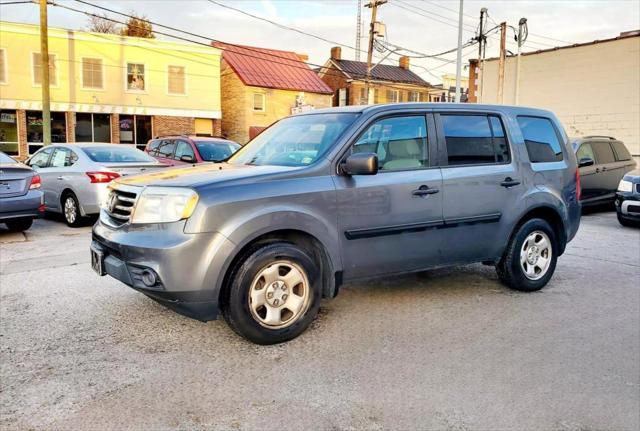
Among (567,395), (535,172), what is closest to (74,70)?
(535,172)

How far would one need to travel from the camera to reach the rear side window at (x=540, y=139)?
568cm

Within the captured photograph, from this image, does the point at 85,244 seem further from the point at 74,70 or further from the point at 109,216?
the point at 74,70

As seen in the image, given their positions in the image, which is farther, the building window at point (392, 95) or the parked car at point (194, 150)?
the building window at point (392, 95)

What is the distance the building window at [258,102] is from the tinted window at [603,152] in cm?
2652

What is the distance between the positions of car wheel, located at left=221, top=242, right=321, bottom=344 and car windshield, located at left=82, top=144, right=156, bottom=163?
6.88m

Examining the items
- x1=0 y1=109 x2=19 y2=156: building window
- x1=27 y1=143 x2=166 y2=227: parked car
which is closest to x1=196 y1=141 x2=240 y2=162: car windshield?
x1=27 y1=143 x2=166 y2=227: parked car

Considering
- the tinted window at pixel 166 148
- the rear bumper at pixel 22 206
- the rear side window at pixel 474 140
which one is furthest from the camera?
the tinted window at pixel 166 148

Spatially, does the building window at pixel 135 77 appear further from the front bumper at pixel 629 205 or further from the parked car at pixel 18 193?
the front bumper at pixel 629 205

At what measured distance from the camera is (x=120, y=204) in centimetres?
432

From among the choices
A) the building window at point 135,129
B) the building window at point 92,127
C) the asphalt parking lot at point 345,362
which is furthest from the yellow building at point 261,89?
the asphalt parking lot at point 345,362

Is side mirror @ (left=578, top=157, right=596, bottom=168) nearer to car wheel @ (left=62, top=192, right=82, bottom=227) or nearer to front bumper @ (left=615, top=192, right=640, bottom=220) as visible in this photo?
front bumper @ (left=615, top=192, right=640, bottom=220)

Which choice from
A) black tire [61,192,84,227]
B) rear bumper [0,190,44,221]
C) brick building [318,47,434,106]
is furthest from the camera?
brick building [318,47,434,106]

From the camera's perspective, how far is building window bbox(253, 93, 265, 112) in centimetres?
3613

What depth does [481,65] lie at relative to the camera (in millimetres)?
27859
